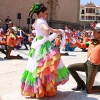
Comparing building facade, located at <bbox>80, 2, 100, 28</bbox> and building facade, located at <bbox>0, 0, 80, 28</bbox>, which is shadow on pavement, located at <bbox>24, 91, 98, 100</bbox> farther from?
building facade, located at <bbox>80, 2, 100, 28</bbox>

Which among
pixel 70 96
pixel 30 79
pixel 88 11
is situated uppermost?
pixel 88 11

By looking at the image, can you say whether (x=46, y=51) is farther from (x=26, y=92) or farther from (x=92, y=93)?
(x=92, y=93)

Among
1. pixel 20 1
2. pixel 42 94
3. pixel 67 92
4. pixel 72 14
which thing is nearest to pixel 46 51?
pixel 42 94

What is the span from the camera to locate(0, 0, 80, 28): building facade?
73.7ft

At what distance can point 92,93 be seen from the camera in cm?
429

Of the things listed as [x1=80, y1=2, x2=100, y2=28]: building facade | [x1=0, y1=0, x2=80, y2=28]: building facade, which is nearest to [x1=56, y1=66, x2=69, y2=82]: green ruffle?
[x1=0, y1=0, x2=80, y2=28]: building facade

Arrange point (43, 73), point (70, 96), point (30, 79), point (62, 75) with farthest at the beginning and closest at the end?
point (70, 96) → point (62, 75) → point (30, 79) → point (43, 73)

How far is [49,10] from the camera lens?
102 feet

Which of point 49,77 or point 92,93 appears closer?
point 49,77

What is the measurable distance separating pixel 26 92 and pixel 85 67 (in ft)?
3.80

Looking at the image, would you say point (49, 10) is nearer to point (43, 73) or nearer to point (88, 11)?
point (43, 73)

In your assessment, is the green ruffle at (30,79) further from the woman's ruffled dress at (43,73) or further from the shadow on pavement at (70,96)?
the shadow on pavement at (70,96)

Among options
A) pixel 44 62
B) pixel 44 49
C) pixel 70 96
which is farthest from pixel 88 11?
pixel 44 62

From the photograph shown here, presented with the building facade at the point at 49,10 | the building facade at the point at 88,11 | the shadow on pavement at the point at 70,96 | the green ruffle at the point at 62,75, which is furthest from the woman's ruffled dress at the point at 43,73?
the building facade at the point at 88,11
